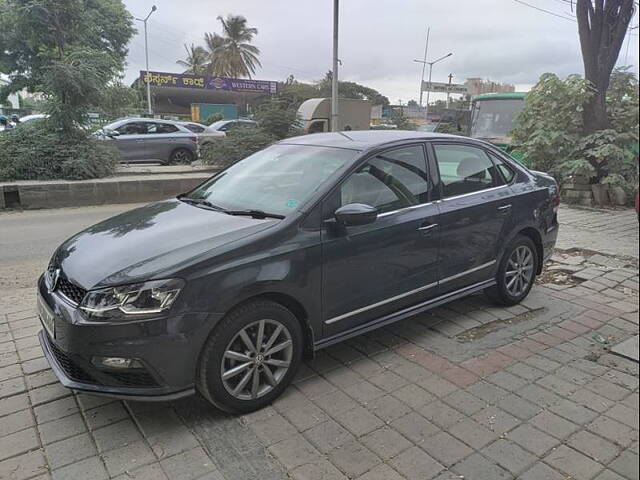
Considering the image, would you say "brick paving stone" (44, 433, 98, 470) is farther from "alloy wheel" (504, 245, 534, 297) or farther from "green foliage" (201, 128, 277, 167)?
"green foliage" (201, 128, 277, 167)

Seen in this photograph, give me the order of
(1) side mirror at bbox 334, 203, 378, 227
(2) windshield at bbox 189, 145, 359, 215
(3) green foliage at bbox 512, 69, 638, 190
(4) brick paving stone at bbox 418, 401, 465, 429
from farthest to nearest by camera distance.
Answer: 1. (3) green foliage at bbox 512, 69, 638, 190
2. (2) windshield at bbox 189, 145, 359, 215
3. (1) side mirror at bbox 334, 203, 378, 227
4. (4) brick paving stone at bbox 418, 401, 465, 429

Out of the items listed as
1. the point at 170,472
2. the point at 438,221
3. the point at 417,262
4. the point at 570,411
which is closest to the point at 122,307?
the point at 170,472

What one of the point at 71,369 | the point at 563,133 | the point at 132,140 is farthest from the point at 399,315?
the point at 132,140

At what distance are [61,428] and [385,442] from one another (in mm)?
1840

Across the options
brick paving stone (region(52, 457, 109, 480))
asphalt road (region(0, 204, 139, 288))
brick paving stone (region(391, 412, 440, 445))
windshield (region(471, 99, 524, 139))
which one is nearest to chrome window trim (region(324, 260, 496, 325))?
brick paving stone (region(391, 412, 440, 445))

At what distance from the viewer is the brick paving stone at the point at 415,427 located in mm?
2752

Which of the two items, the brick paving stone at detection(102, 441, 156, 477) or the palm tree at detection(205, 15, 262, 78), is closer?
the brick paving stone at detection(102, 441, 156, 477)

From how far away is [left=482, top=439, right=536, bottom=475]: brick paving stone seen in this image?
2.50 m

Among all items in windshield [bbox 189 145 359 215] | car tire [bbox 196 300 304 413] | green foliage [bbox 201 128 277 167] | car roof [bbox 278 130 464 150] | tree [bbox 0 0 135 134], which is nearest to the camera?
car tire [bbox 196 300 304 413]

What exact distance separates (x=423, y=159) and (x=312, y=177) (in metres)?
0.99

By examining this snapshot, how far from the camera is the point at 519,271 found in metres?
4.60

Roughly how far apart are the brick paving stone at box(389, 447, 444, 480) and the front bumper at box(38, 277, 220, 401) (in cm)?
119

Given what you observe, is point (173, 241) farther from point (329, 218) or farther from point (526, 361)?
point (526, 361)

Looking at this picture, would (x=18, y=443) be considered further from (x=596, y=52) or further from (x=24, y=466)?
(x=596, y=52)
